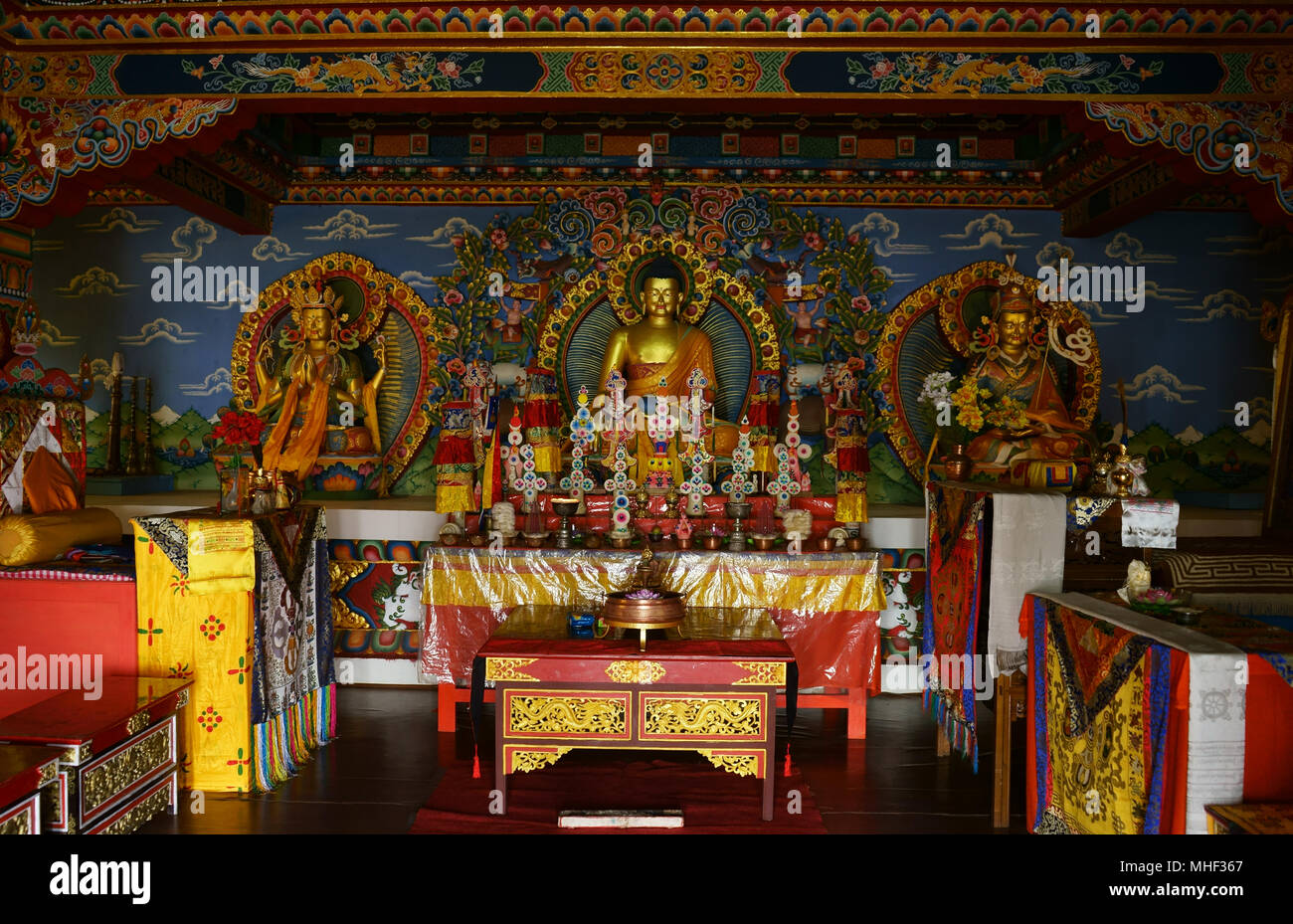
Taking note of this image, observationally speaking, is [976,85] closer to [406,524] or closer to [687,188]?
[687,188]

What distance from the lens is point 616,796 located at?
3.93 m

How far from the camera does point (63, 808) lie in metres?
3.06

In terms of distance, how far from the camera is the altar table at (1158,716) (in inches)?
92.7

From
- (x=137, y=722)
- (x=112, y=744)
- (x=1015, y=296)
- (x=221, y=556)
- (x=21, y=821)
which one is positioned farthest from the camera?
(x=1015, y=296)

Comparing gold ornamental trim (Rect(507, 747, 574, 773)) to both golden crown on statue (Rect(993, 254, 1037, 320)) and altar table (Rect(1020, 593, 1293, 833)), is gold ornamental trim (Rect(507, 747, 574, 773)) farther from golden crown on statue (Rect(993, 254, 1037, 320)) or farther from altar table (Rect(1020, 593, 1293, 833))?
golden crown on statue (Rect(993, 254, 1037, 320))

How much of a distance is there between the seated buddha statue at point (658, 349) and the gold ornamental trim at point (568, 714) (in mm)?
2930


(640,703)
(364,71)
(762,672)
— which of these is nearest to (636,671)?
(640,703)

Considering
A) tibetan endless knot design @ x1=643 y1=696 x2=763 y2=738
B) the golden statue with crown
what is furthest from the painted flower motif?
the golden statue with crown

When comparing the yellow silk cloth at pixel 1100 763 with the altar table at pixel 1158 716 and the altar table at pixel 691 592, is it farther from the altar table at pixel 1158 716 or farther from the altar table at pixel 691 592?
the altar table at pixel 691 592

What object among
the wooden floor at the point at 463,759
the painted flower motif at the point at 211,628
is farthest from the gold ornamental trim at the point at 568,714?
the painted flower motif at the point at 211,628

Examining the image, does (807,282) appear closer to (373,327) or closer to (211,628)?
(373,327)

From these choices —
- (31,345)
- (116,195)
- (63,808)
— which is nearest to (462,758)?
(63,808)

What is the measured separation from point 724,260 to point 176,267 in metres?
4.19

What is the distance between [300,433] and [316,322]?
0.82m
